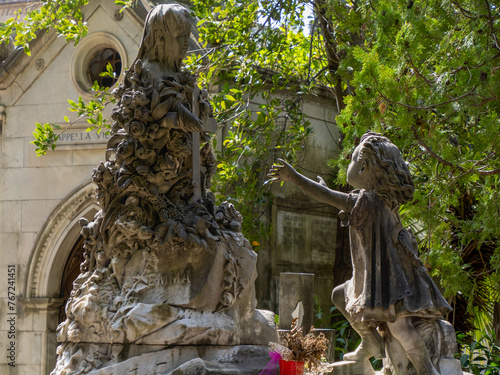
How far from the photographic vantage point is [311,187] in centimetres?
567

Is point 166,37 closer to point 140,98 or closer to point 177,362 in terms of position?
point 140,98

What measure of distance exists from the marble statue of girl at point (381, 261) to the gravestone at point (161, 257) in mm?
657

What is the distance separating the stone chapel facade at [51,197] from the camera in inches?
485

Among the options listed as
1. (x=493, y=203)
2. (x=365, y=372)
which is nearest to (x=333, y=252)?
(x=493, y=203)

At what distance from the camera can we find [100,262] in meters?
5.16

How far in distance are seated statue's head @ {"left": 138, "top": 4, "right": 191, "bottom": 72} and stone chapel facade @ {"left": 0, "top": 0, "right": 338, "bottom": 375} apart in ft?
23.1

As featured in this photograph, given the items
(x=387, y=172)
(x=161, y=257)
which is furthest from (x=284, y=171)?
(x=161, y=257)

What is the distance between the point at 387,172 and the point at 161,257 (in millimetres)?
1750

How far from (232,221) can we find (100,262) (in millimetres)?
967

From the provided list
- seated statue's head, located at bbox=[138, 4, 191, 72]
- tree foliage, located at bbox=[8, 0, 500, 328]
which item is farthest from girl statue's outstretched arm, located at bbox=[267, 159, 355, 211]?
tree foliage, located at bbox=[8, 0, 500, 328]

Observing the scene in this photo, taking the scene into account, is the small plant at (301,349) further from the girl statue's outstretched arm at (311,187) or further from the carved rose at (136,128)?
the carved rose at (136,128)

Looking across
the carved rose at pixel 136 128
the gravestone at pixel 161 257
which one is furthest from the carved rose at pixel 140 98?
the carved rose at pixel 136 128

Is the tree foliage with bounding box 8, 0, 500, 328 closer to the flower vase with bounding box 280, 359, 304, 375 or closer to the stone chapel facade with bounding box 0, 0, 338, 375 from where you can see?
the stone chapel facade with bounding box 0, 0, 338, 375

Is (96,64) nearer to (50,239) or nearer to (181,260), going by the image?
(50,239)
